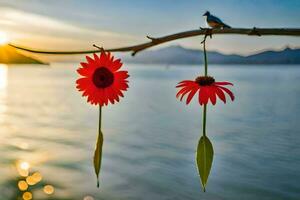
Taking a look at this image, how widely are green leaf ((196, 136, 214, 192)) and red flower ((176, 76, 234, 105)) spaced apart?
5 cm

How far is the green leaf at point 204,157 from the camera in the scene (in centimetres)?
46

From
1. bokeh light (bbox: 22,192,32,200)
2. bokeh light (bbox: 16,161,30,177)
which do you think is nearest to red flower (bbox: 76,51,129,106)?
bokeh light (bbox: 22,192,32,200)

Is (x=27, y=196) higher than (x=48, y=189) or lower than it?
lower

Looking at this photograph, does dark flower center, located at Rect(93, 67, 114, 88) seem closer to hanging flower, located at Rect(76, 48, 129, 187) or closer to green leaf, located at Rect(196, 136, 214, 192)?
hanging flower, located at Rect(76, 48, 129, 187)

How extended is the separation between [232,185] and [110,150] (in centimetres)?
1073

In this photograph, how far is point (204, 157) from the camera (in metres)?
0.47

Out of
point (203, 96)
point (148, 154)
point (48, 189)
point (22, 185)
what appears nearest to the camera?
point (203, 96)

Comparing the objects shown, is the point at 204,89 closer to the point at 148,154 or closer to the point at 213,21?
the point at 213,21

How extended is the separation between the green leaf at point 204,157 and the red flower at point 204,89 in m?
0.05

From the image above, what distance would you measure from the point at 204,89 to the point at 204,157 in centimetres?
8

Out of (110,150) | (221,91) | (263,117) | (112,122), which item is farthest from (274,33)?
(263,117)

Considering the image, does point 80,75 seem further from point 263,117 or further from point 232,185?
point 263,117

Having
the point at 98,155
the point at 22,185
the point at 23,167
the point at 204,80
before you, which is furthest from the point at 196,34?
the point at 23,167

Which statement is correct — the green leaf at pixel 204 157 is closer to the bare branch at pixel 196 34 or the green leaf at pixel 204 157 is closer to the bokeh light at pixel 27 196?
the bare branch at pixel 196 34
